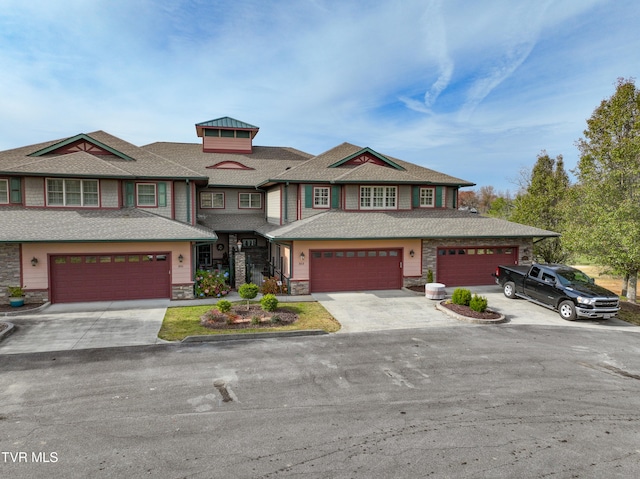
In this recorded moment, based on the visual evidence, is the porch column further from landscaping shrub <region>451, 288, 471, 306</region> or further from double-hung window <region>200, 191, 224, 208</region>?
landscaping shrub <region>451, 288, 471, 306</region>

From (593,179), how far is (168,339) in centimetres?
2097

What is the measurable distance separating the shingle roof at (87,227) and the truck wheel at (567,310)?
15.2 meters

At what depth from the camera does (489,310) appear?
623 inches

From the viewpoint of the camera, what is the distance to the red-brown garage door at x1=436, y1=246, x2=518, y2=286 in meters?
21.1

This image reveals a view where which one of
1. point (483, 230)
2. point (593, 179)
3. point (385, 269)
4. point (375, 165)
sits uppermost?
point (375, 165)

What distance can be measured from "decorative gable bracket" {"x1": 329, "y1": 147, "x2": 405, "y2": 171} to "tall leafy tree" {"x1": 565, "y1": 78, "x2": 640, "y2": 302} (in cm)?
1011

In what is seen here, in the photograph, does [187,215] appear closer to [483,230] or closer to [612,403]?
[483,230]

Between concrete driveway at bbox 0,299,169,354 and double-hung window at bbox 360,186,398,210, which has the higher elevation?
double-hung window at bbox 360,186,398,210

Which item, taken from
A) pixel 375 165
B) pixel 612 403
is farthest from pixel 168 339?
pixel 375 165

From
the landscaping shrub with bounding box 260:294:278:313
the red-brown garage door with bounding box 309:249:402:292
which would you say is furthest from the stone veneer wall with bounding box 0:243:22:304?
the red-brown garage door with bounding box 309:249:402:292

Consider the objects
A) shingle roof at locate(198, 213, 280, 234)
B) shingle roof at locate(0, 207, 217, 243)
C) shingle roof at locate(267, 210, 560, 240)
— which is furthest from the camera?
shingle roof at locate(198, 213, 280, 234)

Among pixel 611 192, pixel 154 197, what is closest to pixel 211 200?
pixel 154 197

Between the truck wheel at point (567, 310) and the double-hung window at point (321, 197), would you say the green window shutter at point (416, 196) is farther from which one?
the truck wheel at point (567, 310)

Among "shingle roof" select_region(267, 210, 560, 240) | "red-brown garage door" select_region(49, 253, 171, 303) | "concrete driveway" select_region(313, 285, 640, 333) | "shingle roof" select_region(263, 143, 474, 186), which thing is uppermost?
"shingle roof" select_region(263, 143, 474, 186)
